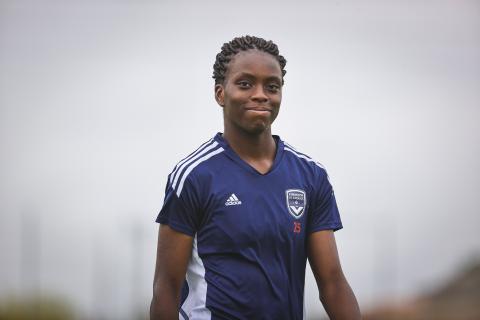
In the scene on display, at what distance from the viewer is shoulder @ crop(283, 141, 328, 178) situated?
6.33 metres

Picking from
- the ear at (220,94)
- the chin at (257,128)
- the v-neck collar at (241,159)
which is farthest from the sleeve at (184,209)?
the ear at (220,94)

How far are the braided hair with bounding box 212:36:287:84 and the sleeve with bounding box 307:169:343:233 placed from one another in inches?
30.3

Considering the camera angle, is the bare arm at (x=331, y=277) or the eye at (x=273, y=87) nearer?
the eye at (x=273, y=87)

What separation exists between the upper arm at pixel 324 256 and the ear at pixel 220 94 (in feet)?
3.41

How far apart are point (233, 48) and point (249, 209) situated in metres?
1.08

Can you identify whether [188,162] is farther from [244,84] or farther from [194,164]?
[244,84]

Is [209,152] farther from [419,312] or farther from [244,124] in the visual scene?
[419,312]

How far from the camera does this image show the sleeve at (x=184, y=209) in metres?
5.92

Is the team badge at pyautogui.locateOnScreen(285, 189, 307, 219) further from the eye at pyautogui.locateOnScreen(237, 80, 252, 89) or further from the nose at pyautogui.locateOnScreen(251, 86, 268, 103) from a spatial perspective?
the eye at pyautogui.locateOnScreen(237, 80, 252, 89)

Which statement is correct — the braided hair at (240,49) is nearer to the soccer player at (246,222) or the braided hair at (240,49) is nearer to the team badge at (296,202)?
the soccer player at (246,222)

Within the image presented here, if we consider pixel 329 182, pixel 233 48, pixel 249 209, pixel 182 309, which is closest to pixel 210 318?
pixel 182 309

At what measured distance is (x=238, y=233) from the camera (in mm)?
5871

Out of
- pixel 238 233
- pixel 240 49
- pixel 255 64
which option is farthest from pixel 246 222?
pixel 240 49

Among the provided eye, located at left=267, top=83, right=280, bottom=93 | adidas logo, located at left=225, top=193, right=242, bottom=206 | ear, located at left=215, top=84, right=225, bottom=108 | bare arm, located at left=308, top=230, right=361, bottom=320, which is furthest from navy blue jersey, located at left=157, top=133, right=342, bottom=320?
eye, located at left=267, top=83, right=280, bottom=93
